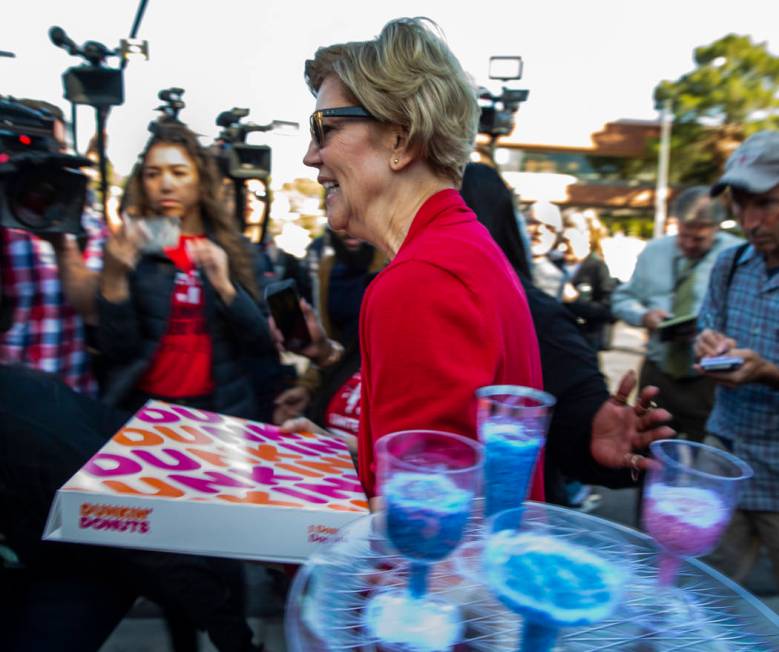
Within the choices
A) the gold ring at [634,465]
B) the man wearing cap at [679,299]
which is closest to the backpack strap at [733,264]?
the man wearing cap at [679,299]

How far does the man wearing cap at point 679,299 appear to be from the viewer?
11.6 ft

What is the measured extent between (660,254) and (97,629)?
141 inches

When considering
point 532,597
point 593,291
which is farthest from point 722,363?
point 593,291

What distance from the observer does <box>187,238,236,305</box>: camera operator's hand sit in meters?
2.83

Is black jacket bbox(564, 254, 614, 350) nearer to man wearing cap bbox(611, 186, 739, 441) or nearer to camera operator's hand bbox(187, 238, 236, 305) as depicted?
man wearing cap bbox(611, 186, 739, 441)

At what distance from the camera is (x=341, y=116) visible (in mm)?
1422

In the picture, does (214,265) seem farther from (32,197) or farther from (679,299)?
(679,299)

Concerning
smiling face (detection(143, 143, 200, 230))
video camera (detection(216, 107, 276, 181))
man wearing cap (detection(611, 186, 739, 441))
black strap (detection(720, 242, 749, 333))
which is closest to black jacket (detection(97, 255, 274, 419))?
smiling face (detection(143, 143, 200, 230))

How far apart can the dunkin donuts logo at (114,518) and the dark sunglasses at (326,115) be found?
2.73ft

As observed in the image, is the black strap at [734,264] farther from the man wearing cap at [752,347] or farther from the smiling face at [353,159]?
the smiling face at [353,159]

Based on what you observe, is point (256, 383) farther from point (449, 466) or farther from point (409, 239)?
point (449, 466)

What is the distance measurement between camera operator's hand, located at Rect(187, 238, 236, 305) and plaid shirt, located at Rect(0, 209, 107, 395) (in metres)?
0.52

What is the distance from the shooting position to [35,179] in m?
2.40

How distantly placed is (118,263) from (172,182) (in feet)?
1.75
